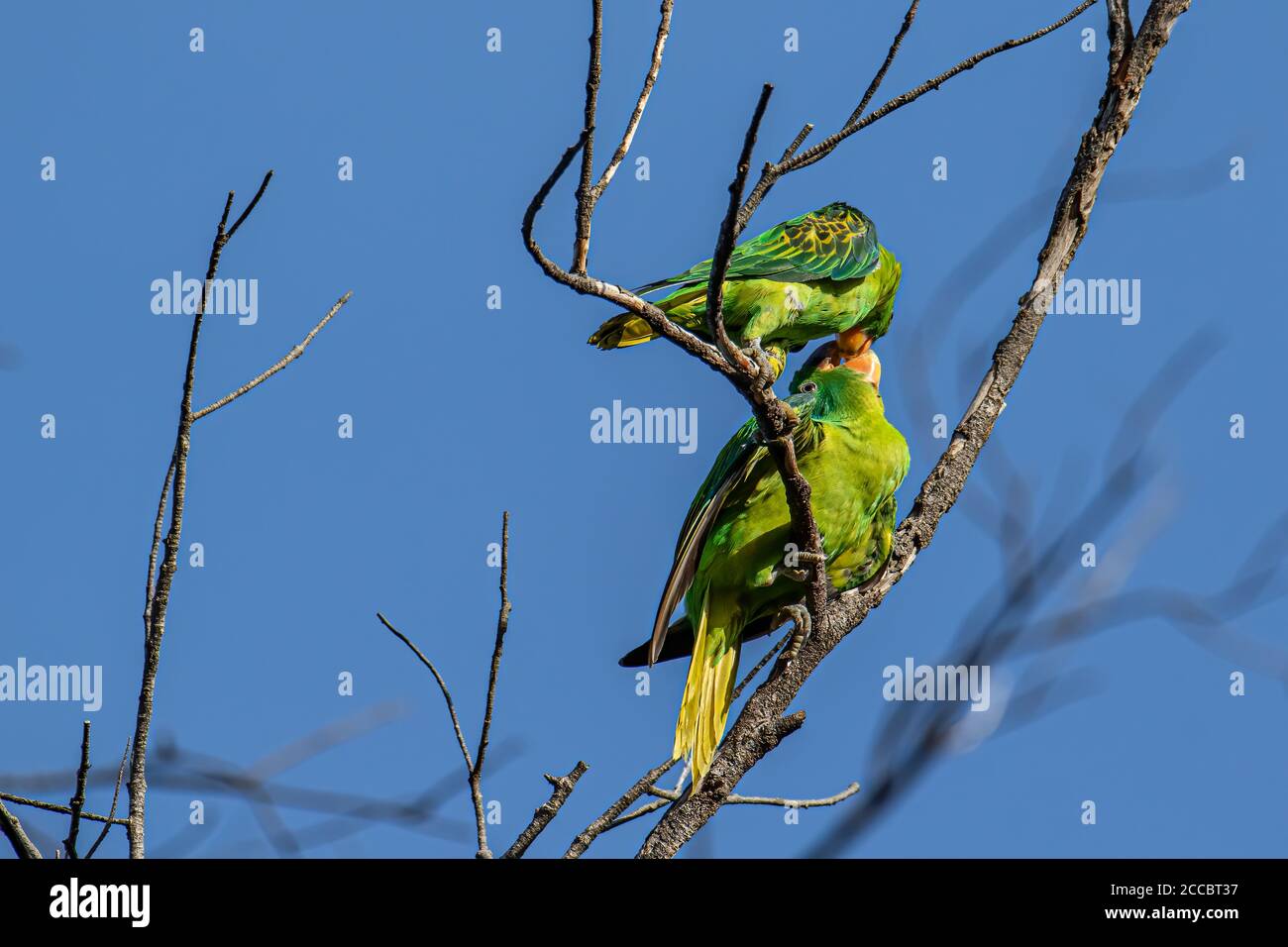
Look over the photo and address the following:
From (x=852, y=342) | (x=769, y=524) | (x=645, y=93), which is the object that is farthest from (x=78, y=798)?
(x=852, y=342)

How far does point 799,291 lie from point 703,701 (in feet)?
8.48

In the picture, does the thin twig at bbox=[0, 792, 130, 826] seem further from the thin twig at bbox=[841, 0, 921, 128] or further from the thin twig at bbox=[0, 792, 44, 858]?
the thin twig at bbox=[841, 0, 921, 128]

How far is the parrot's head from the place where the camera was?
21.3 ft

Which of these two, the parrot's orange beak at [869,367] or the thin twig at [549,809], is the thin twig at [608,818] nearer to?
the thin twig at [549,809]

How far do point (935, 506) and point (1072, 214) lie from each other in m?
1.31

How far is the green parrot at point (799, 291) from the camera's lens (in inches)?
249

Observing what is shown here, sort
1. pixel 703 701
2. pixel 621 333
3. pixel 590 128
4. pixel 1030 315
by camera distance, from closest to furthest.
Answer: pixel 590 128 < pixel 1030 315 < pixel 703 701 < pixel 621 333

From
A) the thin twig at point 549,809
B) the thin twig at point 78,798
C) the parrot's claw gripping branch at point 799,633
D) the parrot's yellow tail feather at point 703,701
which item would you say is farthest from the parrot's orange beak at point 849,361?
the thin twig at point 78,798

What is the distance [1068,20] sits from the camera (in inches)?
145

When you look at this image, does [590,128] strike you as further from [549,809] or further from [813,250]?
[813,250]

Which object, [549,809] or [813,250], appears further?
[813,250]

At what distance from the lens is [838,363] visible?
7.12 meters
